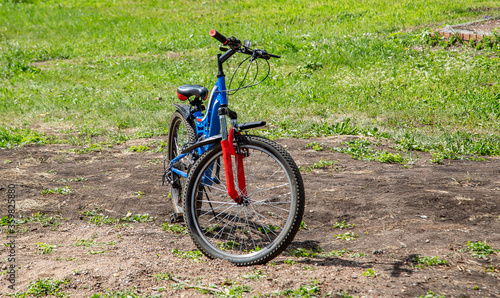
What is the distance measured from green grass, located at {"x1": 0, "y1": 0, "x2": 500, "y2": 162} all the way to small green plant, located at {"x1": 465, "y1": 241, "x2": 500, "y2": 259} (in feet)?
7.52

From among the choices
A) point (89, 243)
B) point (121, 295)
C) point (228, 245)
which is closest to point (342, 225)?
point (228, 245)

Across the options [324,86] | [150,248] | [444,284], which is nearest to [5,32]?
[324,86]

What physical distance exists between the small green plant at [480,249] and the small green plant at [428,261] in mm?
260

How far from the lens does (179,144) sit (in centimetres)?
470

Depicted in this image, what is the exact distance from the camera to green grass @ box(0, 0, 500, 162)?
276 inches

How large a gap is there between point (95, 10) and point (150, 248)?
63.5 ft

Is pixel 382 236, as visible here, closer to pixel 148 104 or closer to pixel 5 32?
pixel 148 104

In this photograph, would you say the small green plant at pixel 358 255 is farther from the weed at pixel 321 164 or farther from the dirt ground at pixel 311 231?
the weed at pixel 321 164

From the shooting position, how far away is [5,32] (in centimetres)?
1678

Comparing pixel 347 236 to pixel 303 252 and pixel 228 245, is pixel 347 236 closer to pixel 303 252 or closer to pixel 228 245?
pixel 303 252

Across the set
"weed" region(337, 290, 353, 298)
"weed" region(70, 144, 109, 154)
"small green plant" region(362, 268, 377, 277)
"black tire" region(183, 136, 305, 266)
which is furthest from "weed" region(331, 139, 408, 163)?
"weed" region(70, 144, 109, 154)

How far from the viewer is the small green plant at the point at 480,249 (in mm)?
3229

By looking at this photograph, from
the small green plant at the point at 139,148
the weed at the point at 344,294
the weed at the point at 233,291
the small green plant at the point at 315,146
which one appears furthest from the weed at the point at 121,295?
the small green plant at the point at 139,148

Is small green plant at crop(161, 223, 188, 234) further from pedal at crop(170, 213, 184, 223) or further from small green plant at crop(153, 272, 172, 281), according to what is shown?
small green plant at crop(153, 272, 172, 281)
